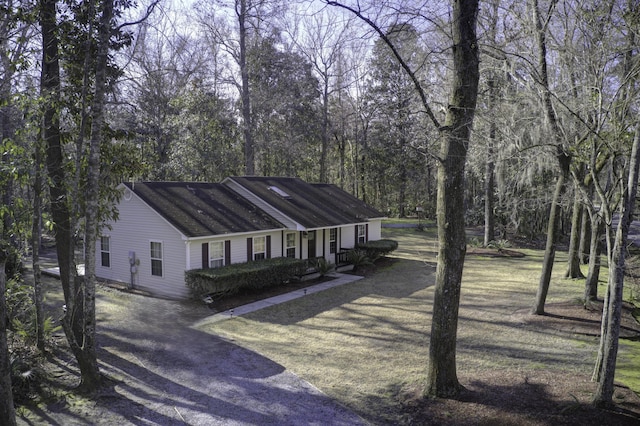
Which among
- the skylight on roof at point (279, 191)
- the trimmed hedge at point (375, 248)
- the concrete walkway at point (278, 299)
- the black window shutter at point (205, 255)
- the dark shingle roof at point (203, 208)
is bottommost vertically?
the concrete walkway at point (278, 299)

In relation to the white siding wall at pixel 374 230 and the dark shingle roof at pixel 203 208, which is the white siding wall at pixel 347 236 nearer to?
the white siding wall at pixel 374 230

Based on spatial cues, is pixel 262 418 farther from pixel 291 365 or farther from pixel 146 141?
pixel 146 141

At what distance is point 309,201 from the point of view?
21062 mm

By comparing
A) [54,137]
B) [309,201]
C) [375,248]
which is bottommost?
[375,248]

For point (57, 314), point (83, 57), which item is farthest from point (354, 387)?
point (57, 314)

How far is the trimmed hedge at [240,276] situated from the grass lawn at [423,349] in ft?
5.37

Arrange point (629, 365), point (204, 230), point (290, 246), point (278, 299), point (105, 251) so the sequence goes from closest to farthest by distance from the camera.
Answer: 1. point (629, 365)
2. point (278, 299)
3. point (204, 230)
4. point (105, 251)
5. point (290, 246)

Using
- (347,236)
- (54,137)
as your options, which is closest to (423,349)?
(54,137)

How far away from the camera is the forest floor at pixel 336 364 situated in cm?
674

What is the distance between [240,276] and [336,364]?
6.21 m

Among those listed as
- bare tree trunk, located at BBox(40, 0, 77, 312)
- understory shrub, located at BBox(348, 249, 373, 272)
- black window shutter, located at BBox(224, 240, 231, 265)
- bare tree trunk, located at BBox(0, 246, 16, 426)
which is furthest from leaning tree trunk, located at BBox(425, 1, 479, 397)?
understory shrub, located at BBox(348, 249, 373, 272)

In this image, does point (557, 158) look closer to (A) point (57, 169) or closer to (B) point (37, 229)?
(A) point (57, 169)

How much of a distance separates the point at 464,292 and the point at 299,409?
10018 mm

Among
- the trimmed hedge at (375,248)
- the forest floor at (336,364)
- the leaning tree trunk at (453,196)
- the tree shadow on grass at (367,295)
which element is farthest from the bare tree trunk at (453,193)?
the trimmed hedge at (375,248)
